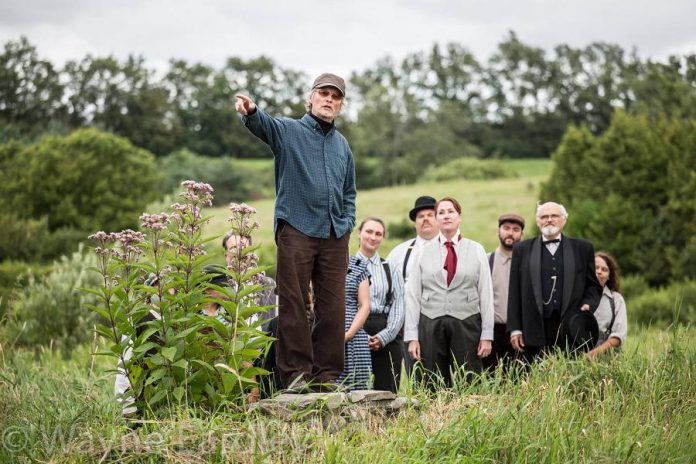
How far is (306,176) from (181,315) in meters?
1.27

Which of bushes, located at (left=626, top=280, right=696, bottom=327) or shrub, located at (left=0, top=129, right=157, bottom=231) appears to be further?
shrub, located at (left=0, top=129, right=157, bottom=231)

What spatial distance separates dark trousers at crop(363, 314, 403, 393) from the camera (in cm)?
723

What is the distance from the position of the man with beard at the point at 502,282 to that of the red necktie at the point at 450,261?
883mm

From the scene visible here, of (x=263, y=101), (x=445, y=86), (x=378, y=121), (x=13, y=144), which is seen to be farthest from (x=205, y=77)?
(x=13, y=144)

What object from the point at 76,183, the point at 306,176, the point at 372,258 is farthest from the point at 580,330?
the point at 76,183

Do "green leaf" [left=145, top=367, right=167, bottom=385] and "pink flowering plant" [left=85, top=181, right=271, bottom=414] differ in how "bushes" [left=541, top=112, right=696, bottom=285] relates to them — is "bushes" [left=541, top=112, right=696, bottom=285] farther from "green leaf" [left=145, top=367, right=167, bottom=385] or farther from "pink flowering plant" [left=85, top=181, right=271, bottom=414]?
"green leaf" [left=145, top=367, right=167, bottom=385]

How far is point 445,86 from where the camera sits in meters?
88.2

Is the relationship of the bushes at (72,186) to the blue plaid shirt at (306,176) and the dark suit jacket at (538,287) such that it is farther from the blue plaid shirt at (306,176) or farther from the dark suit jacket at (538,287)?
the blue plaid shirt at (306,176)

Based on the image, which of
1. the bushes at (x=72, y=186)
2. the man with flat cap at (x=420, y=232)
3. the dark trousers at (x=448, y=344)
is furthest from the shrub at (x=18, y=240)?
the dark trousers at (x=448, y=344)

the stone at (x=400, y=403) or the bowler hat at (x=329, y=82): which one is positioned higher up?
the bowler hat at (x=329, y=82)

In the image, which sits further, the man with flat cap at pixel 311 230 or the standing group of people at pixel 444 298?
the standing group of people at pixel 444 298

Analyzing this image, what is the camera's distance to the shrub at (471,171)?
2537 inches

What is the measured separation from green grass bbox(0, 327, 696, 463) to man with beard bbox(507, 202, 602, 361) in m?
0.89

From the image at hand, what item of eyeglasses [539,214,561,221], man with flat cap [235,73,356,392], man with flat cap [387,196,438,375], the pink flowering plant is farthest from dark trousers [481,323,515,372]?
the pink flowering plant
